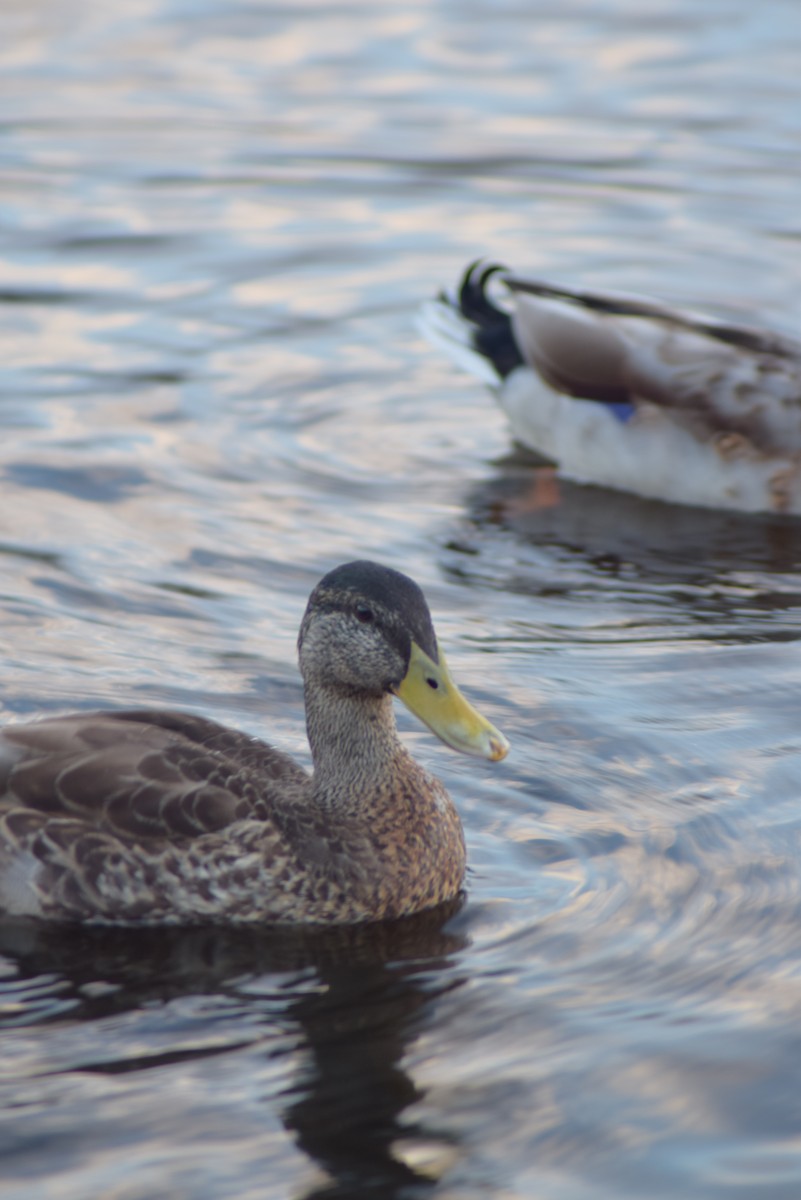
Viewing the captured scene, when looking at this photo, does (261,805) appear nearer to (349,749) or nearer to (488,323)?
(349,749)

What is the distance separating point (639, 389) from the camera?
35.5 feet

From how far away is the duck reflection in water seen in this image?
5168mm

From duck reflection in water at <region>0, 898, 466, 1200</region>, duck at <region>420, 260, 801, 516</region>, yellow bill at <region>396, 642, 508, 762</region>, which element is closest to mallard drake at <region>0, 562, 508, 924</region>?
yellow bill at <region>396, 642, 508, 762</region>

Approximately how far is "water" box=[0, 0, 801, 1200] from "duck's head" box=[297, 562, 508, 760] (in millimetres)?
576

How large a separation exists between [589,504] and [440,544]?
1235 mm

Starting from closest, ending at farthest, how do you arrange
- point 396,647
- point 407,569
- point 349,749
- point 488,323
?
point 396,647 < point 349,749 < point 407,569 < point 488,323

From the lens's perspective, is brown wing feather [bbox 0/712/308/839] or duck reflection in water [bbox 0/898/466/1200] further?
brown wing feather [bbox 0/712/308/839]

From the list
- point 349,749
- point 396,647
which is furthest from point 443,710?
point 349,749

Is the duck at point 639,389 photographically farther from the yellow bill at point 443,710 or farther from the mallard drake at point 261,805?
the yellow bill at point 443,710

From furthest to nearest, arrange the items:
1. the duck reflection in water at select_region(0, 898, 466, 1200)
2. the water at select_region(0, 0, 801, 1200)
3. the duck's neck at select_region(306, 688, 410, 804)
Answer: the duck's neck at select_region(306, 688, 410, 804) < the water at select_region(0, 0, 801, 1200) < the duck reflection in water at select_region(0, 898, 466, 1200)

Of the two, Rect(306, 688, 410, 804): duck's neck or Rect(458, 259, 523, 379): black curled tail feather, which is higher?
Rect(458, 259, 523, 379): black curled tail feather

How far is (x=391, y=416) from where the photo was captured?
11375mm

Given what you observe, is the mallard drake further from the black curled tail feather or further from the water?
the black curled tail feather

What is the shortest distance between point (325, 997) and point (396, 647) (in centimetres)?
111
